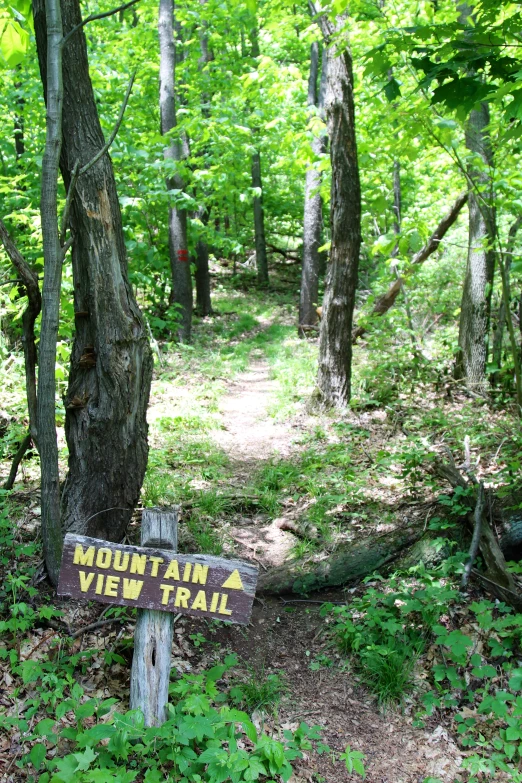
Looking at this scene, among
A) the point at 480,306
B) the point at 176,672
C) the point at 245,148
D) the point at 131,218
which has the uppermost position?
the point at 245,148

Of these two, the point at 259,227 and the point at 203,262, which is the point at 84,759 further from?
the point at 259,227

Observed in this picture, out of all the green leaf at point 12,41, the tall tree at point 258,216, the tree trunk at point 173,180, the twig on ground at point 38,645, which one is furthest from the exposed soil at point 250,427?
the tall tree at point 258,216

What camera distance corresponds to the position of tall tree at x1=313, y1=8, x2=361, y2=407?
6809mm

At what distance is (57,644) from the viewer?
3066mm

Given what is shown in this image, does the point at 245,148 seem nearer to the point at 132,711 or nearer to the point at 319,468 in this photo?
the point at 319,468

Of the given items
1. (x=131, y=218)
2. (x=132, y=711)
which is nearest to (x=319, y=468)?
(x=132, y=711)

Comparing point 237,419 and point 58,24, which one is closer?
point 58,24

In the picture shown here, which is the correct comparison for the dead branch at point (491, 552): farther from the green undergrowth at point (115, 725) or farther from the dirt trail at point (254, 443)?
the green undergrowth at point (115, 725)

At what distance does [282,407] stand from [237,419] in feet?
2.12

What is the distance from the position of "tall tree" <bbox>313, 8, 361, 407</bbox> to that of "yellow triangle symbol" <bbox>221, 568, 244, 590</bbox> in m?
4.83

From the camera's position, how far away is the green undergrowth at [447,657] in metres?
2.91

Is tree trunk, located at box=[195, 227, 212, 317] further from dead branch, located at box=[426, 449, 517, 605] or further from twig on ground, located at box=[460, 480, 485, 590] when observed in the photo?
twig on ground, located at box=[460, 480, 485, 590]

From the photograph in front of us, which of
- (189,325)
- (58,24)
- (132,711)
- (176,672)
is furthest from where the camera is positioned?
(189,325)

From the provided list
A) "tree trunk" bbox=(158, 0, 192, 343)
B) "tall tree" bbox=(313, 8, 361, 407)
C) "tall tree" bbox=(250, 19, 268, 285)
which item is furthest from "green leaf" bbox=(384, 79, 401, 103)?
"tall tree" bbox=(250, 19, 268, 285)
